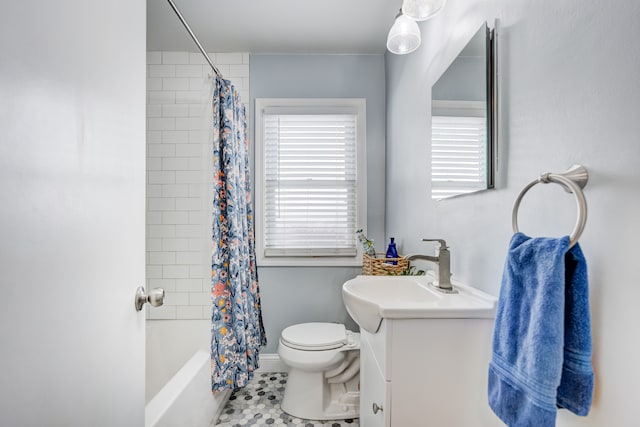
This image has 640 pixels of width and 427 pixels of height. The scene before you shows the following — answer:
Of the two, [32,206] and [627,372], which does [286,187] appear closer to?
[32,206]

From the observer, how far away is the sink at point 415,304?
37.5 inches

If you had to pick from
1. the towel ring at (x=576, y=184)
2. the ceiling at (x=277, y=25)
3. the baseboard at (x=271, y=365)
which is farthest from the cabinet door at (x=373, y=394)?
the ceiling at (x=277, y=25)

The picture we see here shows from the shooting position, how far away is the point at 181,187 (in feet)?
6.27

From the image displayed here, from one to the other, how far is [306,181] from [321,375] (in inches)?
53.6

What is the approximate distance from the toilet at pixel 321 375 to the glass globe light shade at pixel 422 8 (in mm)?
1674

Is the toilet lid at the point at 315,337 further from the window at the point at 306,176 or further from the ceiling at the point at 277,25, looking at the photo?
the ceiling at the point at 277,25

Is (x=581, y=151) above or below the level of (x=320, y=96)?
below

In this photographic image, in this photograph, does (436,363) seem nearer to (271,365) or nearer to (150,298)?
(150,298)

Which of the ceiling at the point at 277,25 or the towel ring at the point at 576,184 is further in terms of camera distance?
the ceiling at the point at 277,25

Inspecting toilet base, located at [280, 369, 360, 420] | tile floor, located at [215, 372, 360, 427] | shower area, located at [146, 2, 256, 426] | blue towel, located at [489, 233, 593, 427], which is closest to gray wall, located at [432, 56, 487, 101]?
blue towel, located at [489, 233, 593, 427]

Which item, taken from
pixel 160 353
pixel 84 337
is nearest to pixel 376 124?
pixel 160 353

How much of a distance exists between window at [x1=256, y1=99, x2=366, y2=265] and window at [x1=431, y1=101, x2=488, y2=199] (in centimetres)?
108

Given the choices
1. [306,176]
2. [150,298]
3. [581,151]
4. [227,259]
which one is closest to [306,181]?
[306,176]

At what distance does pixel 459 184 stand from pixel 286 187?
150 cm
